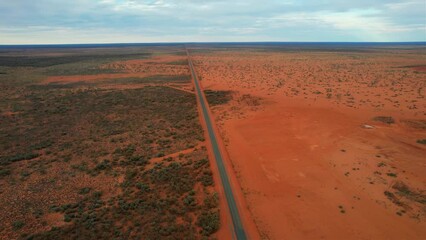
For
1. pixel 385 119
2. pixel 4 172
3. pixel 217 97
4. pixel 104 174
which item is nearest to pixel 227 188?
pixel 104 174

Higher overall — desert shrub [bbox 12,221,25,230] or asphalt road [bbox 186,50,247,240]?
asphalt road [bbox 186,50,247,240]

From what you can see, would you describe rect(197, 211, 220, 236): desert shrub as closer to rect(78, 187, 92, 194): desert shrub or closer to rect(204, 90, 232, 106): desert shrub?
rect(78, 187, 92, 194): desert shrub

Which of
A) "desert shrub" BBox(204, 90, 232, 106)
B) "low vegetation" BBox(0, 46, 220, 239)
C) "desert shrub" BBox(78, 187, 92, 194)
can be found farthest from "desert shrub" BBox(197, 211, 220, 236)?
"desert shrub" BBox(204, 90, 232, 106)

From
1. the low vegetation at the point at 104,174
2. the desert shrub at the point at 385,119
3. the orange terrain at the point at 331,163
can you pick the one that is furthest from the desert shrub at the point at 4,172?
the desert shrub at the point at 385,119

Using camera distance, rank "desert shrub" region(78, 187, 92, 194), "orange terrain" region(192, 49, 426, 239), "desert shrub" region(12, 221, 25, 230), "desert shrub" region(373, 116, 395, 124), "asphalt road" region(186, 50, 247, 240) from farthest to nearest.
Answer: "desert shrub" region(373, 116, 395, 124) < "desert shrub" region(78, 187, 92, 194) < "desert shrub" region(12, 221, 25, 230) < "orange terrain" region(192, 49, 426, 239) < "asphalt road" region(186, 50, 247, 240)

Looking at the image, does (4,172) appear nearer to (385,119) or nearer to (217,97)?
(217,97)

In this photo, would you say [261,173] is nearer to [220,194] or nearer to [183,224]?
[220,194]

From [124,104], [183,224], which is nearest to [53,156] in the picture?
[183,224]

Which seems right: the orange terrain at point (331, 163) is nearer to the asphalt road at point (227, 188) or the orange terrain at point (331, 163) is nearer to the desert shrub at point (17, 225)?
the asphalt road at point (227, 188)
